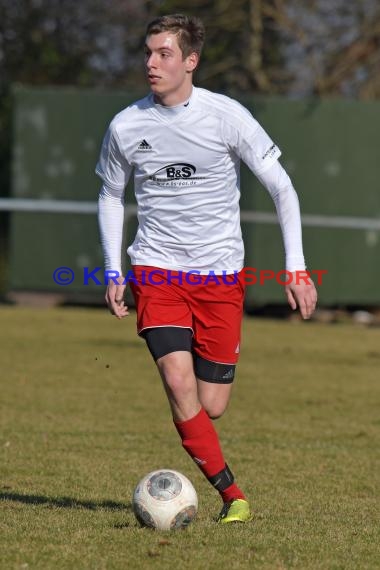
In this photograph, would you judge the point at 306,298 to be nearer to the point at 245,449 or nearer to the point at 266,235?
the point at 245,449

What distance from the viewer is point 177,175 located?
6.83 metres

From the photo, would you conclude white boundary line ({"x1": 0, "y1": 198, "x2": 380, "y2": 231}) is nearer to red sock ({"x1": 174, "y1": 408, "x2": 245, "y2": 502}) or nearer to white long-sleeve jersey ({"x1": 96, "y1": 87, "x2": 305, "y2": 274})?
white long-sleeve jersey ({"x1": 96, "y1": 87, "x2": 305, "y2": 274})

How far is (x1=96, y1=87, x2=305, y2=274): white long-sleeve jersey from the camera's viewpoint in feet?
22.2

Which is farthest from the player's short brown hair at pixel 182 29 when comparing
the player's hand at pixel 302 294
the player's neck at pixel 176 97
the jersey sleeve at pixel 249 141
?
the player's hand at pixel 302 294

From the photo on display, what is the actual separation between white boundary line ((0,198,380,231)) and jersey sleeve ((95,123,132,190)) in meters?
13.6

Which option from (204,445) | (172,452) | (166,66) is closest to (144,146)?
(166,66)

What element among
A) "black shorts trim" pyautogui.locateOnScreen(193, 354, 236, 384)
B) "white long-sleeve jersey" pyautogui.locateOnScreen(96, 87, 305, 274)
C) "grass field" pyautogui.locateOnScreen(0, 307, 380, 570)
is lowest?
"grass field" pyautogui.locateOnScreen(0, 307, 380, 570)

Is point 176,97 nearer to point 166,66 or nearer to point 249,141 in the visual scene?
point 166,66

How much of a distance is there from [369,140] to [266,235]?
2285mm

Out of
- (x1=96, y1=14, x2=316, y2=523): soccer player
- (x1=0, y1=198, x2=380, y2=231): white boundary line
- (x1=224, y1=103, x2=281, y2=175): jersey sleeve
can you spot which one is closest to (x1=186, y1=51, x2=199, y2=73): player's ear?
(x1=96, y1=14, x2=316, y2=523): soccer player

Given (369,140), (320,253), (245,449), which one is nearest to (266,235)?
(320,253)

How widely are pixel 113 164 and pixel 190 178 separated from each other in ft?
1.43

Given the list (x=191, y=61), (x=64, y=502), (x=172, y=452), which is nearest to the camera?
(x=191, y=61)

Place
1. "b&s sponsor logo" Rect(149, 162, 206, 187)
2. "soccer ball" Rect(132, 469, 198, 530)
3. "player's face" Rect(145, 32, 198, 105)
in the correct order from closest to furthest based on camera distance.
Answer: "soccer ball" Rect(132, 469, 198, 530) → "player's face" Rect(145, 32, 198, 105) → "b&s sponsor logo" Rect(149, 162, 206, 187)
